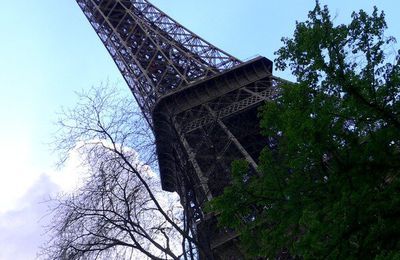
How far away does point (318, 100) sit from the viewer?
11.6m

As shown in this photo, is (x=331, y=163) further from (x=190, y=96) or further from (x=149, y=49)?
(x=149, y=49)

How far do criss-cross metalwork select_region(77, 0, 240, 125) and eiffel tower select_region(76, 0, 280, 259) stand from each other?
76 mm

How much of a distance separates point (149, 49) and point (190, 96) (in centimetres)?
1144

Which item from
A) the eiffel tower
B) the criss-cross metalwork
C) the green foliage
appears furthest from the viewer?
the criss-cross metalwork

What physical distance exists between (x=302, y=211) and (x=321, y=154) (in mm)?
1143

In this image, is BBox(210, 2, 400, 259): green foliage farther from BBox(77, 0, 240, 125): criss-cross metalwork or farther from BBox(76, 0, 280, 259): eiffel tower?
BBox(77, 0, 240, 125): criss-cross metalwork

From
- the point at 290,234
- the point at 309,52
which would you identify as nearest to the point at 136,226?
the point at 290,234

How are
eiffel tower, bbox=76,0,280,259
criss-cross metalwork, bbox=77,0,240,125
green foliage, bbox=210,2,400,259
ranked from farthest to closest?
1. criss-cross metalwork, bbox=77,0,240,125
2. eiffel tower, bbox=76,0,280,259
3. green foliage, bbox=210,2,400,259

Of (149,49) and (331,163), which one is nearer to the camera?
(331,163)

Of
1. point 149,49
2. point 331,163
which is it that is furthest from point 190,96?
point 331,163

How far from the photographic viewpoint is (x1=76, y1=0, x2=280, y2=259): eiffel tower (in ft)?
47.9

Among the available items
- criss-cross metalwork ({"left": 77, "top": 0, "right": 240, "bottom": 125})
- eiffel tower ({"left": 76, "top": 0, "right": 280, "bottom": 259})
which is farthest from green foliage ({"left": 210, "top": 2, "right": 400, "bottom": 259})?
criss-cross metalwork ({"left": 77, "top": 0, "right": 240, "bottom": 125})

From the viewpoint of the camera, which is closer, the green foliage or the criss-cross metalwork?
the green foliage

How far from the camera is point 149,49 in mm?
45219
